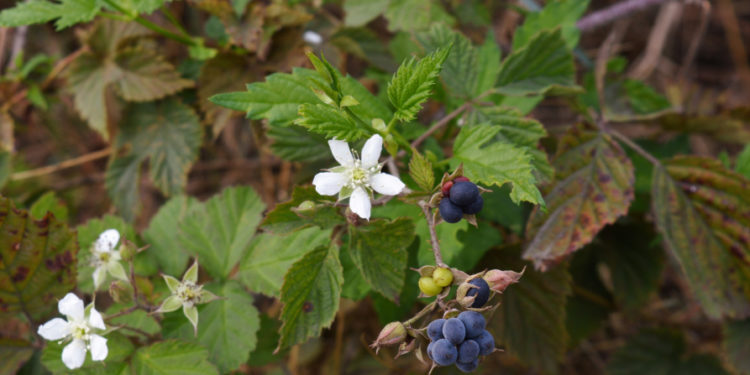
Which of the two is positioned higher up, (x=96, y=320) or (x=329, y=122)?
(x=329, y=122)

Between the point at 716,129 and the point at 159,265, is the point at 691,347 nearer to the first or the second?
the point at 716,129

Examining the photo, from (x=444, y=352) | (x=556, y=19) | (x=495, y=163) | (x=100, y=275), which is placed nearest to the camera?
(x=444, y=352)

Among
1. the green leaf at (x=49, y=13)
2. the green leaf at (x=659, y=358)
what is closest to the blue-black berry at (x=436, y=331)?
the green leaf at (x=49, y=13)

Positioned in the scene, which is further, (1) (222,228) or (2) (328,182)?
(1) (222,228)

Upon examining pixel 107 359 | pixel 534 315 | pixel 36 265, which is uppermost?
pixel 36 265

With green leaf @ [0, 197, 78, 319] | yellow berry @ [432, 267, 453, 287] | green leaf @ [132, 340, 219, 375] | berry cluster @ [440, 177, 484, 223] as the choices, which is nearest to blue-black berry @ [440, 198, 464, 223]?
berry cluster @ [440, 177, 484, 223]

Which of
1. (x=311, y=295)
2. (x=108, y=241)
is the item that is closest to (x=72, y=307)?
(x=108, y=241)

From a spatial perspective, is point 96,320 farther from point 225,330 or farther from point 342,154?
point 342,154
